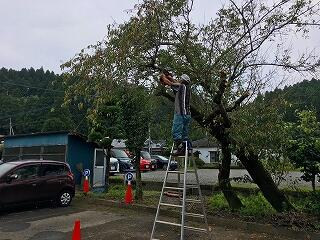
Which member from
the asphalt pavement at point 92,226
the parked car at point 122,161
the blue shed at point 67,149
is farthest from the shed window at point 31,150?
the parked car at point 122,161

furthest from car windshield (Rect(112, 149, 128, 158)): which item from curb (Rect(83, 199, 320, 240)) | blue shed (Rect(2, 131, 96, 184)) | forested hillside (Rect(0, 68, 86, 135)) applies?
forested hillside (Rect(0, 68, 86, 135))

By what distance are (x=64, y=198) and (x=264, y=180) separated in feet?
25.1

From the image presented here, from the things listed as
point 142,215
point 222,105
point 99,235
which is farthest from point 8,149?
point 222,105

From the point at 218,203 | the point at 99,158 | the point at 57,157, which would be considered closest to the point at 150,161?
the point at 99,158

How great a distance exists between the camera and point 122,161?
98.9ft

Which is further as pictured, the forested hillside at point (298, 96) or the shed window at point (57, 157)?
the shed window at point (57, 157)

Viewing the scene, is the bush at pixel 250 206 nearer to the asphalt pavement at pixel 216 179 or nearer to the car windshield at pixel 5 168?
the asphalt pavement at pixel 216 179

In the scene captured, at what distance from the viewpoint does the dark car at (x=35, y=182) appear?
514 inches

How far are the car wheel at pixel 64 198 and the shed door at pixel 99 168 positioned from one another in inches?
156

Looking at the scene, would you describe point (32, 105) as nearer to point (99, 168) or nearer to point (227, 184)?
point (99, 168)

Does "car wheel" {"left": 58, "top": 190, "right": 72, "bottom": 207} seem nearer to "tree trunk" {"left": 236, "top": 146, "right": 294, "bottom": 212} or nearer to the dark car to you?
the dark car

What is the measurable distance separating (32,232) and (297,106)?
812cm

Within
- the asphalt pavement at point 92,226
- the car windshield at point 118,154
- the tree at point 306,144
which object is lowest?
the asphalt pavement at point 92,226

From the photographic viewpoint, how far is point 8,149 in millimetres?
22875
